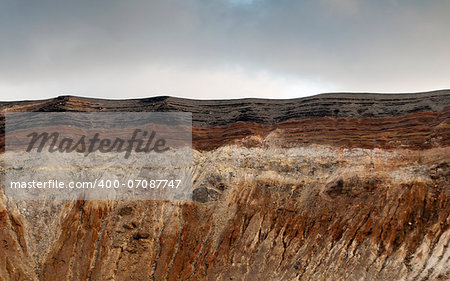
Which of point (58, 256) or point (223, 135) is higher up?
point (223, 135)

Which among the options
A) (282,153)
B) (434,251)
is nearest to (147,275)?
(282,153)

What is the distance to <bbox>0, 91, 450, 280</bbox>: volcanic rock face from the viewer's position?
26.1 m

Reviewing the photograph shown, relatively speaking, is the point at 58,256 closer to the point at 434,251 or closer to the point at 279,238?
Answer: the point at 279,238

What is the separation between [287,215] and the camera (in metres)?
29.6

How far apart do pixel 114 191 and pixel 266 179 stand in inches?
437

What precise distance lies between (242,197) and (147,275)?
8.24 metres

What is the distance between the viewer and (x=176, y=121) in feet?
126

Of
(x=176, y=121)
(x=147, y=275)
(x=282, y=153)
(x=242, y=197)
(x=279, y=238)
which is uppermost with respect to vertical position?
(x=176, y=121)

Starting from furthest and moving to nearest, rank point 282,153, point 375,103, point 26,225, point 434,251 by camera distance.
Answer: point 375,103
point 282,153
point 26,225
point 434,251

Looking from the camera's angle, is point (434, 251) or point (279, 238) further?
point (279, 238)

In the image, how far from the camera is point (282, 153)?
3416 centimetres

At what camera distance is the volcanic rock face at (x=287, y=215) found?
1026 inches

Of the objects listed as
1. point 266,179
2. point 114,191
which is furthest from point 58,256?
point 266,179

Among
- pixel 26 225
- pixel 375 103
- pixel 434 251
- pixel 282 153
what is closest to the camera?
pixel 434 251
